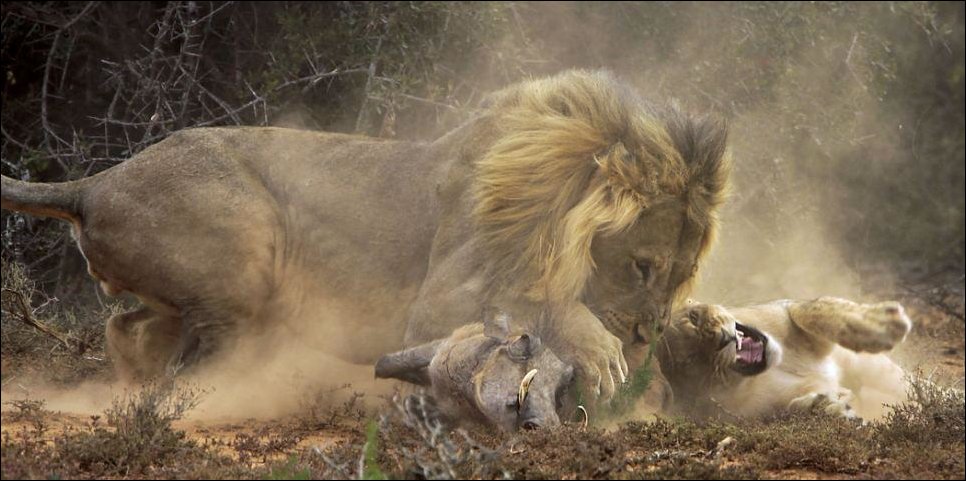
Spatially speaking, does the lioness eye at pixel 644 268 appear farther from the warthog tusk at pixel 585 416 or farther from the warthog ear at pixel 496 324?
the warthog tusk at pixel 585 416

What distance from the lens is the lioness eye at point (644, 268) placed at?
5.35 m

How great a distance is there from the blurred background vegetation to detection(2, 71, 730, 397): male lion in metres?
1.52

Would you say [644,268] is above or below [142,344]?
above

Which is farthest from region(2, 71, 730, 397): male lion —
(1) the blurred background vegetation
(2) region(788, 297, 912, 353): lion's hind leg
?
(1) the blurred background vegetation

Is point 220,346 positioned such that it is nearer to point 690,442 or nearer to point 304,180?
point 304,180

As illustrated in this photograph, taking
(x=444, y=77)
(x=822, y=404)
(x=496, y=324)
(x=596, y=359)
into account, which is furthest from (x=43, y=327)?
(x=822, y=404)

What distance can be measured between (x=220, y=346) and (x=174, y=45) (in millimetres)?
3284

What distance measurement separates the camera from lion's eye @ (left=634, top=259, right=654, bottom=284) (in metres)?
5.35

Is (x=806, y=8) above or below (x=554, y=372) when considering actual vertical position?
above

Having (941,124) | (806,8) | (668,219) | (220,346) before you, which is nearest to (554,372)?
(668,219)

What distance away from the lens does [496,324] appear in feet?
16.3

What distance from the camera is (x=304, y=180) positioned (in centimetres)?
614

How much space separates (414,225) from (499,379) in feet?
4.83

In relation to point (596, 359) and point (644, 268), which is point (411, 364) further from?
point (644, 268)
